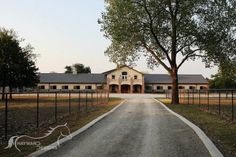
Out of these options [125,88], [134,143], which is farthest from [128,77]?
[134,143]

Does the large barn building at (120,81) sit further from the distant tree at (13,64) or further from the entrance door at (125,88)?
the distant tree at (13,64)

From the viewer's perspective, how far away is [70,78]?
113 meters

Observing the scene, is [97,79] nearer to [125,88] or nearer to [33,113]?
[125,88]

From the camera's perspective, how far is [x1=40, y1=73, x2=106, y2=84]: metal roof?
111 meters

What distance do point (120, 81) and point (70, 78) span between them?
48.3 ft

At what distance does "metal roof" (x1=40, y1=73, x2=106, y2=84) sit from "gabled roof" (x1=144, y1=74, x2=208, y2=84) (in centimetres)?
1301

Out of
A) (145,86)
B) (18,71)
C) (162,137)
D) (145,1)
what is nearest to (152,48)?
(145,1)

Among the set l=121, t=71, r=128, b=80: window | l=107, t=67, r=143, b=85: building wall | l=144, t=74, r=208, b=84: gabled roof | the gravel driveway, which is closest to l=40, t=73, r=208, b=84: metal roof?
l=144, t=74, r=208, b=84: gabled roof

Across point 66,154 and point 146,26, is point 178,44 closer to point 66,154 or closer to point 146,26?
point 146,26

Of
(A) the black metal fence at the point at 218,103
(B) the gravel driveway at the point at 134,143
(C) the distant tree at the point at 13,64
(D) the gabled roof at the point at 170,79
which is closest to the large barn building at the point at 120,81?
(D) the gabled roof at the point at 170,79

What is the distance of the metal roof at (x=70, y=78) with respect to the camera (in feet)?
366

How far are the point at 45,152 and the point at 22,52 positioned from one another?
4614 centimetres

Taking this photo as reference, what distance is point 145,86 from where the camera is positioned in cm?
11275

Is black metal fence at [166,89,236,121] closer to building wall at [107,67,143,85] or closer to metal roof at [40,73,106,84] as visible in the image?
building wall at [107,67,143,85]
